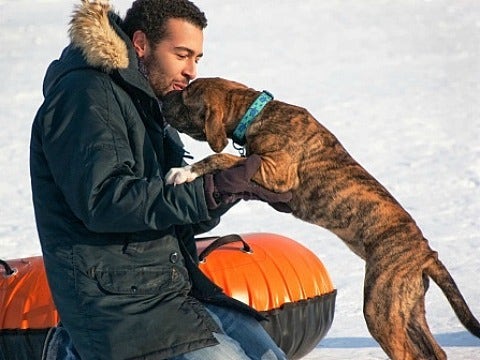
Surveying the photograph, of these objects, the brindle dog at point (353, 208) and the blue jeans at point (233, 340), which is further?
the brindle dog at point (353, 208)

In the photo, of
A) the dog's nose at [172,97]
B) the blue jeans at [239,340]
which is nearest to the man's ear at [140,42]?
the dog's nose at [172,97]

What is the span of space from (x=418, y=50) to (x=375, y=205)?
12.5 metres

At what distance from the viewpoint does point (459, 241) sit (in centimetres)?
741

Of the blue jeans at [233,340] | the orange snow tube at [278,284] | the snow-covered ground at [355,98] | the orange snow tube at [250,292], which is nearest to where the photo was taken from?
the blue jeans at [233,340]

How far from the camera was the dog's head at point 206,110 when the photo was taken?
407 cm

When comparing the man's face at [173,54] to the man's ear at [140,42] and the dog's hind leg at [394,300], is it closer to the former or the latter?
the man's ear at [140,42]

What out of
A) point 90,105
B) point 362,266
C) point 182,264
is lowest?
point 362,266

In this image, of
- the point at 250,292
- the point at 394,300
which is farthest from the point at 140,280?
the point at 250,292

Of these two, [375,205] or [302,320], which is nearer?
[375,205]

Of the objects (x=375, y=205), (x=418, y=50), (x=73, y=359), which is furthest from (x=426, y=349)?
(x=418, y=50)

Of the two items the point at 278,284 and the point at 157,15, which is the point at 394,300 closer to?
the point at 278,284

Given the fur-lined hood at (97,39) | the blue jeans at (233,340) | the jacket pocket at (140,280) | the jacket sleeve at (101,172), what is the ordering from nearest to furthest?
the jacket sleeve at (101,172) → the jacket pocket at (140,280) → the fur-lined hood at (97,39) → the blue jeans at (233,340)

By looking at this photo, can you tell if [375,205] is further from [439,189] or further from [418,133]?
[418,133]

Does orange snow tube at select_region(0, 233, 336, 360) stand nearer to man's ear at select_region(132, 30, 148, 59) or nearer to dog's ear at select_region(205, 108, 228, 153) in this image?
dog's ear at select_region(205, 108, 228, 153)
